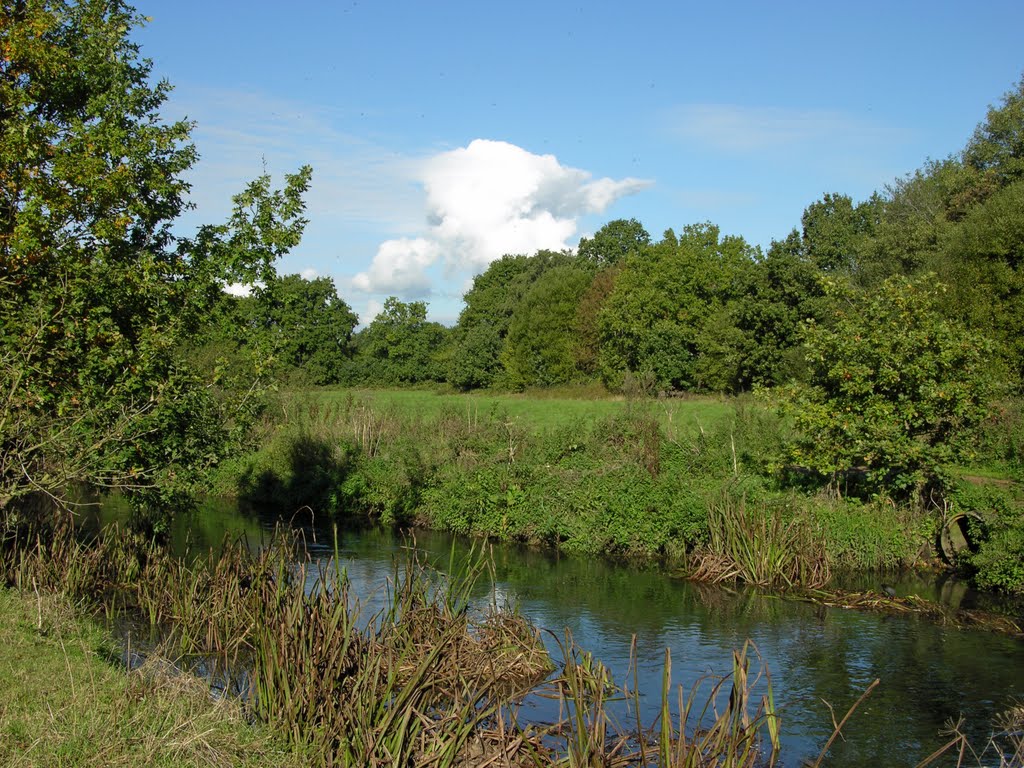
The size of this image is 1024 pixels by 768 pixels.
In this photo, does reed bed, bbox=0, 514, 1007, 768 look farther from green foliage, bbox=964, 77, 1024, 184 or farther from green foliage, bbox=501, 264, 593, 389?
green foliage, bbox=501, 264, 593, 389

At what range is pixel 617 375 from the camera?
64562mm

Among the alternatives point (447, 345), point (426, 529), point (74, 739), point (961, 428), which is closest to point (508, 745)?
point (74, 739)

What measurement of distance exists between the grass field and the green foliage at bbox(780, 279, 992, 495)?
524 centimetres

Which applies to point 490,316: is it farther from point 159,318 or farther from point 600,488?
point 159,318

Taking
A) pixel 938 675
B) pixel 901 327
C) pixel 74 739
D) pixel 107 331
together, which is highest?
pixel 901 327

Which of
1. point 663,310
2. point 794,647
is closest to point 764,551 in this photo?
point 794,647

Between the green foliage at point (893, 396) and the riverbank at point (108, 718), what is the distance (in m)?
16.7

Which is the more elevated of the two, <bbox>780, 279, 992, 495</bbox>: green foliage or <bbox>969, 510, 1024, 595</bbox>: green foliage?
<bbox>780, 279, 992, 495</bbox>: green foliage

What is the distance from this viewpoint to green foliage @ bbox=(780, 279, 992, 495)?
2088 cm

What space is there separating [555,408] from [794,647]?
3695 centimetres

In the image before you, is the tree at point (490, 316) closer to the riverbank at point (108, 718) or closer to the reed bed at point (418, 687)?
the reed bed at point (418, 687)

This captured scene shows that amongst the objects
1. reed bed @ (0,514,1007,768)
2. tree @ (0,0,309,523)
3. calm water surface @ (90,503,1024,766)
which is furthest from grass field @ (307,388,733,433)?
reed bed @ (0,514,1007,768)

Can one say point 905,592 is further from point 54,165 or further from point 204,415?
point 54,165

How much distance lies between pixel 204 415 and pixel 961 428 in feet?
55.4
